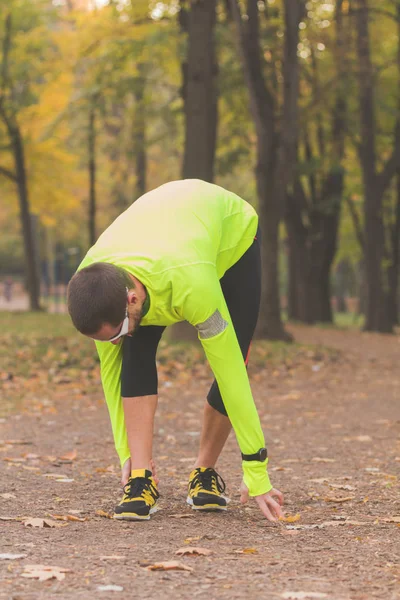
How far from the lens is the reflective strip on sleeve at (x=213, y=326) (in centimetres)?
389

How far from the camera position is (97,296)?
3.62 meters

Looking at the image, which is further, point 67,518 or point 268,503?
point 67,518

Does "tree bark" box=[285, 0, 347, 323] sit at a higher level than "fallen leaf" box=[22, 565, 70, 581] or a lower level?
lower

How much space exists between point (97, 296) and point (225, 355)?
68 cm

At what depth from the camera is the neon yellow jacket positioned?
3.80m

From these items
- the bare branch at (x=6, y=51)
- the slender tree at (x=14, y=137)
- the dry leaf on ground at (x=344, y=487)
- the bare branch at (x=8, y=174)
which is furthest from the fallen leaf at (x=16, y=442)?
the bare branch at (x=8, y=174)

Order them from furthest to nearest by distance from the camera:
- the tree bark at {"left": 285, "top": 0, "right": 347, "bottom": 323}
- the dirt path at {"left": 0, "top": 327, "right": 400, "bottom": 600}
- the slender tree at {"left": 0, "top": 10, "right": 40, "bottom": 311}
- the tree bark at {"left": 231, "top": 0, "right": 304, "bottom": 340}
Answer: the slender tree at {"left": 0, "top": 10, "right": 40, "bottom": 311}
the tree bark at {"left": 285, "top": 0, "right": 347, "bottom": 323}
the tree bark at {"left": 231, "top": 0, "right": 304, "bottom": 340}
the dirt path at {"left": 0, "top": 327, "right": 400, "bottom": 600}

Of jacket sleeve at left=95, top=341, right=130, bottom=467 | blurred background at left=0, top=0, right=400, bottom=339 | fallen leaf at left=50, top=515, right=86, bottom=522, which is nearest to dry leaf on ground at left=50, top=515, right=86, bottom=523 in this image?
fallen leaf at left=50, top=515, right=86, bottom=522

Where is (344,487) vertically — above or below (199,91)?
below

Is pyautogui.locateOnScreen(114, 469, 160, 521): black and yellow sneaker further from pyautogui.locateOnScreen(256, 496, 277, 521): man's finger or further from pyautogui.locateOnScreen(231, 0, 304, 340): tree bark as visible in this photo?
pyautogui.locateOnScreen(231, 0, 304, 340): tree bark

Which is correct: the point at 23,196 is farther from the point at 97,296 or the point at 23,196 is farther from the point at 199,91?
the point at 97,296

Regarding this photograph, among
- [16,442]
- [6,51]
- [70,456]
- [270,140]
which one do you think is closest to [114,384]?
→ [70,456]

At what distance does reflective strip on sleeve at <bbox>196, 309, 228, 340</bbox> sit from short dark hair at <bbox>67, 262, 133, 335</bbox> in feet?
1.25

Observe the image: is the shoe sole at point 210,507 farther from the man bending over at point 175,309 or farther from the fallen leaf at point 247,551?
the fallen leaf at point 247,551
